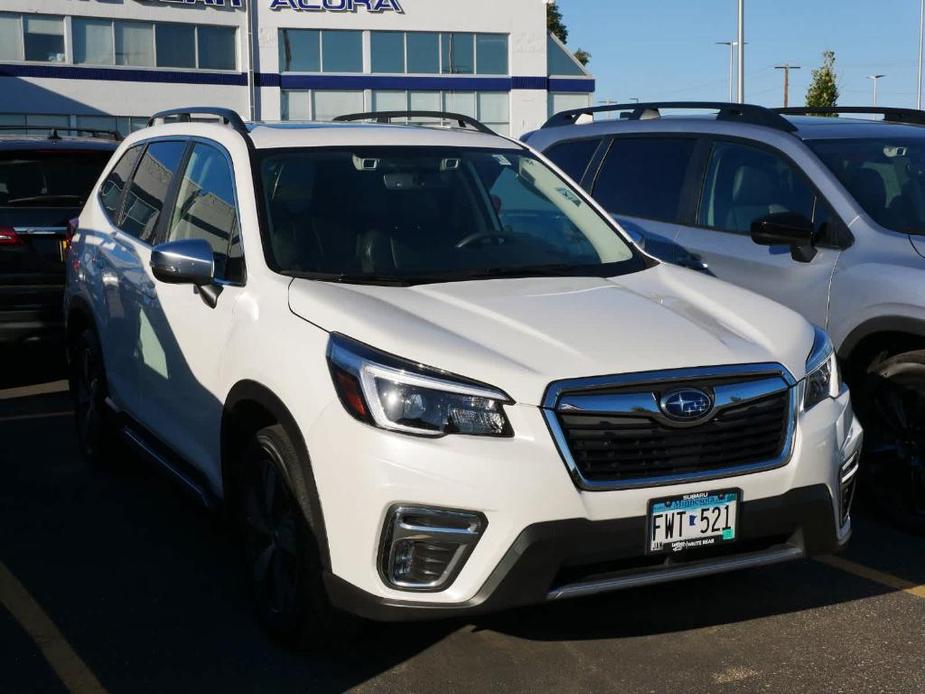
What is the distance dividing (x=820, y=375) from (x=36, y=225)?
5989 mm

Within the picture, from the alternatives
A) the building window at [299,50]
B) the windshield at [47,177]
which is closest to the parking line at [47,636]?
the windshield at [47,177]

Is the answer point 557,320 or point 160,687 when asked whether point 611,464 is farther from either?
point 160,687

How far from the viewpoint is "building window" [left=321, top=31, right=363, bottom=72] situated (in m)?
48.3

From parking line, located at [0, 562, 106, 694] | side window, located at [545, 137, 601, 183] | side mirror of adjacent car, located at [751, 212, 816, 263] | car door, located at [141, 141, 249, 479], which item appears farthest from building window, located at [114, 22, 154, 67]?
parking line, located at [0, 562, 106, 694]

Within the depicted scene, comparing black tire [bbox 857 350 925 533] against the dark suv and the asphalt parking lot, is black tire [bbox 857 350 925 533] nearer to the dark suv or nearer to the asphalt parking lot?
the asphalt parking lot

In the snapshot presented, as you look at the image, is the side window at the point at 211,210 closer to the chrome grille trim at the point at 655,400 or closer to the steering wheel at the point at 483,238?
the steering wheel at the point at 483,238

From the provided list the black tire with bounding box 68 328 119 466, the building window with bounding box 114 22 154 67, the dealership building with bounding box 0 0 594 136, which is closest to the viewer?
the black tire with bounding box 68 328 119 466

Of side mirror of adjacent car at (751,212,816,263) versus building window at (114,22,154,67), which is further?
building window at (114,22,154,67)

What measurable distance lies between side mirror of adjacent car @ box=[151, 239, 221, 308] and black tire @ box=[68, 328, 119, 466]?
176cm

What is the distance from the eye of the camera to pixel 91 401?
257 inches

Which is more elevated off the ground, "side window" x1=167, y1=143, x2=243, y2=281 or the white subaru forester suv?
"side window" x1=167, y1=143, x2=243, y2=281

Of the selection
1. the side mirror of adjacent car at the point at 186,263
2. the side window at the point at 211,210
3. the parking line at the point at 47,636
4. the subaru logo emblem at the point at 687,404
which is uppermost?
the side window at the point at 211,210

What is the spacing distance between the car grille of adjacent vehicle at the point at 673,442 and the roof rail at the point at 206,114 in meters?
2.18

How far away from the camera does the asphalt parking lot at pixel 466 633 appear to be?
4.00m
